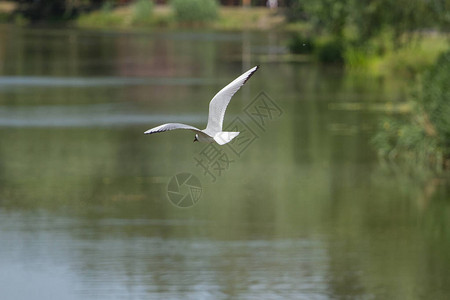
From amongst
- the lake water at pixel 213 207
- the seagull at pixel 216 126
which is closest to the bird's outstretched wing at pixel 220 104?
the seagull at pixel 216 126

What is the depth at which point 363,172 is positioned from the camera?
2367cm

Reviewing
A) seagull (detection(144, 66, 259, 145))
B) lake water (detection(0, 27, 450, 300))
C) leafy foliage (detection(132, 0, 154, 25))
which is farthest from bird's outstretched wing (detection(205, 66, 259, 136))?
leafy foliage (detection(132, 0, 154, 25))

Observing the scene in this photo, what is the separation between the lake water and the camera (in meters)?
15.3

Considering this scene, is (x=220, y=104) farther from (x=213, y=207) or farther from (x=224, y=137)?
(x=213, y=207)

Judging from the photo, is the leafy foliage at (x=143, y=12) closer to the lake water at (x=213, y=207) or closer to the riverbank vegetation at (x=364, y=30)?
the riverbank vegetation at (x=364, y=30)

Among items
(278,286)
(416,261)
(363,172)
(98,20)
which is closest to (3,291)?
(278,286)

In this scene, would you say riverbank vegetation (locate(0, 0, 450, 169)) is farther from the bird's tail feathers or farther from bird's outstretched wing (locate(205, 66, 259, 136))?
the bird's tail feathers

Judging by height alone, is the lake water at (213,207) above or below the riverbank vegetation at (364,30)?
below

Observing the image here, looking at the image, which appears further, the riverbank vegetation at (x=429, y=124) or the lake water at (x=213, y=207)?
the riverbank vegetation at (x=429, y=124)

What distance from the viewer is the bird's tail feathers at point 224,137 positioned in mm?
6004

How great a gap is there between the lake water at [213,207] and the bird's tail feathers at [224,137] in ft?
1.02

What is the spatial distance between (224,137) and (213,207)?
46.6ft

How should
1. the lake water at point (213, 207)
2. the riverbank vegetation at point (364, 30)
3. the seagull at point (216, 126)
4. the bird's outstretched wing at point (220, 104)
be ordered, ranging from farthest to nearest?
the riverbank vegetation at point (364, 30), the lake water at point (213, 207), the bird's outstretched wing at point (220, 104), the seagull at point (216, 126)

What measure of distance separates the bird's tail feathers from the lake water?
31 centimetres
